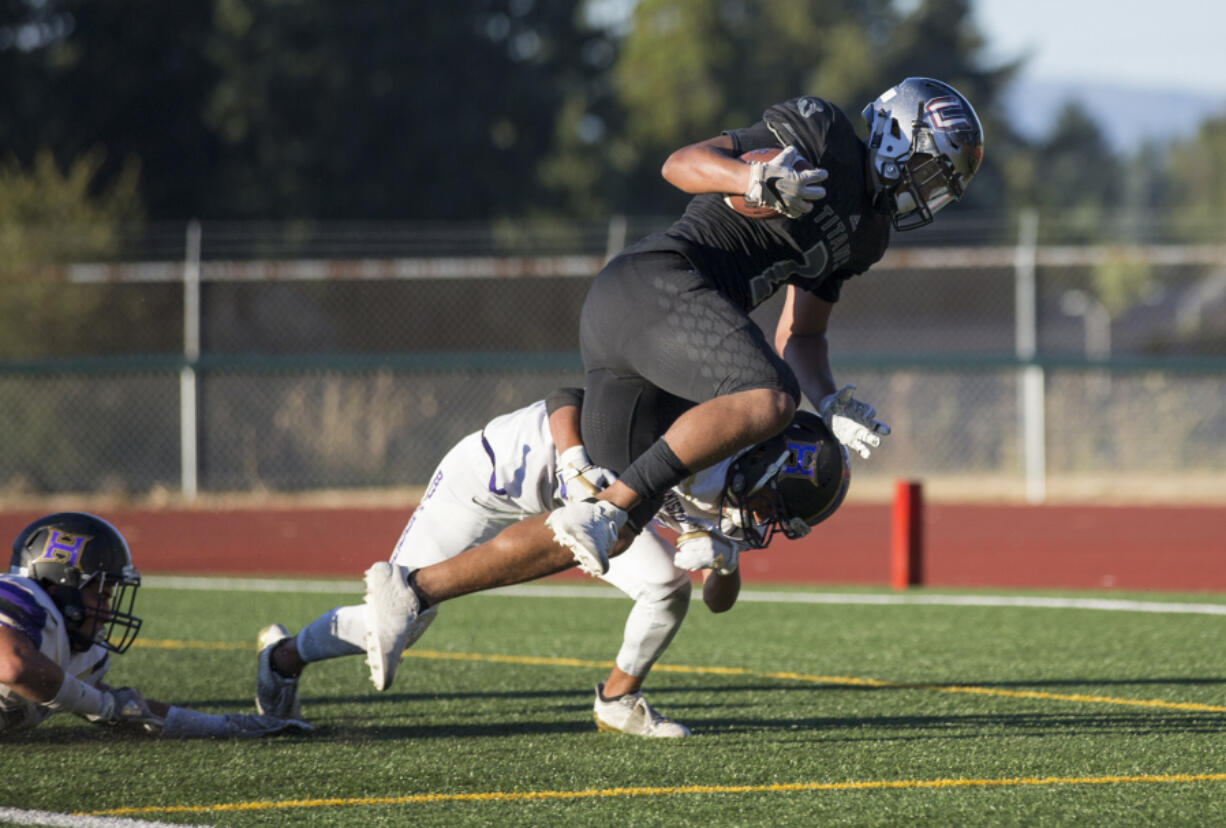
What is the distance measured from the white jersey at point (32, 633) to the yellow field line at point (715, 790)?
0.90 m

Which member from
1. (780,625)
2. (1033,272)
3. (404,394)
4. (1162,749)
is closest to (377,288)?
(404,394)

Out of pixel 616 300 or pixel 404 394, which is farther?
pixel 404 394

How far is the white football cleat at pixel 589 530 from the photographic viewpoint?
13.5ft

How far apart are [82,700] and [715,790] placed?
1.98 metres

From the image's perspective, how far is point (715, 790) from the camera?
430cm

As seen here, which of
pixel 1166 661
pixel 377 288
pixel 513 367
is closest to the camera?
pixel 1166 661

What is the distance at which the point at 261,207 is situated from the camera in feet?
89.0

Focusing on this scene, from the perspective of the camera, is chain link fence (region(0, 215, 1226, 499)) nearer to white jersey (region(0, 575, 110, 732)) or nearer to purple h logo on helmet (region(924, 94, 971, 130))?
white jersey (region(0, 575, 110, 732))

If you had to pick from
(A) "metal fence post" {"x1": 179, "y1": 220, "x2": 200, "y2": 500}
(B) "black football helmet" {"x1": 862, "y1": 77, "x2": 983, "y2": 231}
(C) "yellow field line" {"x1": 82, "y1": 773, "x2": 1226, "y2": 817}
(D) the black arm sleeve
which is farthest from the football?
(A) "metal fence post" {"x1": 179, "y1": 220, "x2": 200, "y2": 500}

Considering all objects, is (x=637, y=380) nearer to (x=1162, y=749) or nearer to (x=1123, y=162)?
(x=1162, y=749)

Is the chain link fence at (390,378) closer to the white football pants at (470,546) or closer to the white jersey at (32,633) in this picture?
the white football pants at (470,546)

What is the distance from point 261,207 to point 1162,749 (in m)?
24.2

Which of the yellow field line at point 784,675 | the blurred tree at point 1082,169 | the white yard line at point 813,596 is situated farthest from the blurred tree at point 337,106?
the blurred tree at point 1082,169

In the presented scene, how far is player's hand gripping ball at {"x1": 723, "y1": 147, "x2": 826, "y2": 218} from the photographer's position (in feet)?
13.8
